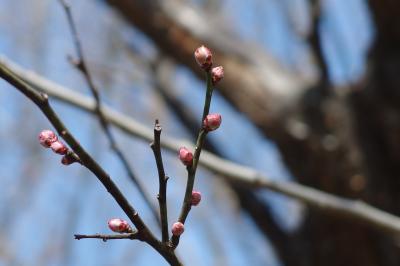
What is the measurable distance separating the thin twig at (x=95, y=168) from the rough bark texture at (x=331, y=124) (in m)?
1.86

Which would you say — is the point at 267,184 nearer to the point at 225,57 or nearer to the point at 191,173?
the point at 191,173

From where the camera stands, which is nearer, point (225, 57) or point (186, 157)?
point (186, 157)

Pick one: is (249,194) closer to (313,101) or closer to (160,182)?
Result: (313,101)

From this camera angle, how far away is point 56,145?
1.79 feet

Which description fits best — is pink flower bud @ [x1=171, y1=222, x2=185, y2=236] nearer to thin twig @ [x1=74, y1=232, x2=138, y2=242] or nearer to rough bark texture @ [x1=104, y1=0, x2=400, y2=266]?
thin twig @ [x1=74, y1=232, x2=138, y2=242]

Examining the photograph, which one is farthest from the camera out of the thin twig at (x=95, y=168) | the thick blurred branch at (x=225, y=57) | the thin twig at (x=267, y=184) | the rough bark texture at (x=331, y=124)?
the thick blurred branch at (x=225, y=57)

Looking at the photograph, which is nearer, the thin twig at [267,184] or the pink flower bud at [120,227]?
the pink flower bud at [120,227]

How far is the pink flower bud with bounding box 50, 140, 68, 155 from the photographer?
1.78ft

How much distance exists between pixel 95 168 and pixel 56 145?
2.6 inches

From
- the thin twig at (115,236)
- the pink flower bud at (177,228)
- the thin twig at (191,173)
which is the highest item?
the thin twig at (191,173)

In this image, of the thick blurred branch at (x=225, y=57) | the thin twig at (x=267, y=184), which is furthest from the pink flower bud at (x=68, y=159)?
the thick blurred branch at (x=225, y=57)

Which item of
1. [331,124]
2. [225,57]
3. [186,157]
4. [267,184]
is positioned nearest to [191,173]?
[186,157]

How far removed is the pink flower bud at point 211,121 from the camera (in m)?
0.54

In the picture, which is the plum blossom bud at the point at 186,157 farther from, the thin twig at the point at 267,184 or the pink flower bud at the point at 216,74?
the thin twig at the point at 267,184
